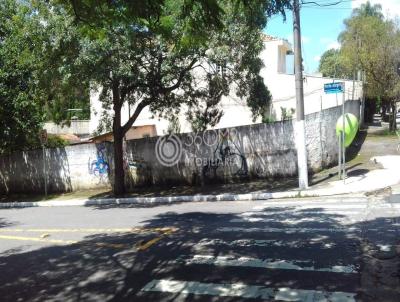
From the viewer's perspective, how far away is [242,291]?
5938 mm

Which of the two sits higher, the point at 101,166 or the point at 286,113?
the point at 286,113

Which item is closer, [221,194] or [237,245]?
[237,245]

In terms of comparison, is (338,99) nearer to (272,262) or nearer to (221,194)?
(221,194)

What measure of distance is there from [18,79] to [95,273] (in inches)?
678

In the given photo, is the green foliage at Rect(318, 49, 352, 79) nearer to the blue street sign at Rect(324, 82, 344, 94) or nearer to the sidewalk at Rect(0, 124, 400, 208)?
the sidewalk at Rect(0, 124, 400, 208)

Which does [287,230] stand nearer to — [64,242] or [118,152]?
[64,242]

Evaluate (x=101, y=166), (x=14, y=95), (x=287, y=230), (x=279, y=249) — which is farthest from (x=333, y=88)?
(x=14, y=95)

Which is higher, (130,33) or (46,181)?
(130,33)

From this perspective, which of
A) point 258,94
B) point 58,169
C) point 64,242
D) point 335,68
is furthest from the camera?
point 335,68

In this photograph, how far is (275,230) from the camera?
914 cm

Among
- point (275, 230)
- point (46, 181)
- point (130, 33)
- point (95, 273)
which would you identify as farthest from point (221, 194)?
point (46, 181)

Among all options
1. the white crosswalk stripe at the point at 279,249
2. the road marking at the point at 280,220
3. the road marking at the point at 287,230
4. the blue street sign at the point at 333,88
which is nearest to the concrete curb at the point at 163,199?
the white crosswalk stripe at the point at 279,249

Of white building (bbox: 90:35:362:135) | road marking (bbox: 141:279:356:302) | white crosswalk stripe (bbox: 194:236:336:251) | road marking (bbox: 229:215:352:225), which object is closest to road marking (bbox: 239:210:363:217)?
road marking (bbox: 229:215:352:225)

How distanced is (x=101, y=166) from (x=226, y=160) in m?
6.22
